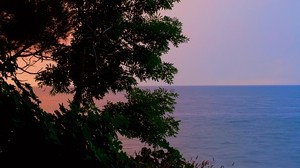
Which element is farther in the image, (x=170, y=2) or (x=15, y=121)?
(x=170, y=2)

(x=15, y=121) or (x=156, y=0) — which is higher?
(x=156, y=0)

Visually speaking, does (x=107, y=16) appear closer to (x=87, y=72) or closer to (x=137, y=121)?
(x=87, y=72)

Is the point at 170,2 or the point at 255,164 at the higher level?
the point at 170,2

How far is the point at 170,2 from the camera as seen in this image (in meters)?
13.9

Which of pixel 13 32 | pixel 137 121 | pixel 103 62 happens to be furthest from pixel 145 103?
pixel 13 32

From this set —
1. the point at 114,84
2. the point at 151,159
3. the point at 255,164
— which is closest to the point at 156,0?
the point at 114,84

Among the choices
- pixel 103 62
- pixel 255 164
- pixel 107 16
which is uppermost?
pixel 107 16

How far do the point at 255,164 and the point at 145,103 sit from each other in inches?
1490

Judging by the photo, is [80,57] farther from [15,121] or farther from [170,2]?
[15,121]

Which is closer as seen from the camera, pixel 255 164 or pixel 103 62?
pixel 103 62

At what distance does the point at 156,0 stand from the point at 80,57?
255cm

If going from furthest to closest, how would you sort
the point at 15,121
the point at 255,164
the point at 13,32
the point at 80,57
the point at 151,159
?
the point at 255,164
the point at 80,57
the point at 13,32
the point at 151,159
the point at 15,121

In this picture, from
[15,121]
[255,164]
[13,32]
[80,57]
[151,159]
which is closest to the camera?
[15,121]

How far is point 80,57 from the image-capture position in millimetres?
13422
